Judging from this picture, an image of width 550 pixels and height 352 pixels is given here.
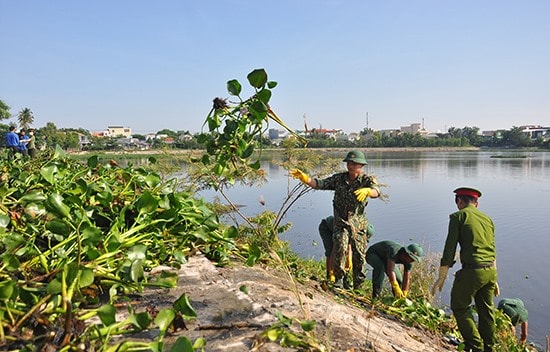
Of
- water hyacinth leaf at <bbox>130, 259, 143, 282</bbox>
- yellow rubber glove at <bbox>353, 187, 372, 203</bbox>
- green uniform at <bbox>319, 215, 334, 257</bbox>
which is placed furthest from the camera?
green uniform at <bbox>319, 215, 334, 257</bbox>

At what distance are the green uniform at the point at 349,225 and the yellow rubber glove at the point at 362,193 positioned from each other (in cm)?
13

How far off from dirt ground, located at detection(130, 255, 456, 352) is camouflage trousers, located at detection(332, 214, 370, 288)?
185 cm

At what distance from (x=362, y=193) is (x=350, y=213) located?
0.38 meters

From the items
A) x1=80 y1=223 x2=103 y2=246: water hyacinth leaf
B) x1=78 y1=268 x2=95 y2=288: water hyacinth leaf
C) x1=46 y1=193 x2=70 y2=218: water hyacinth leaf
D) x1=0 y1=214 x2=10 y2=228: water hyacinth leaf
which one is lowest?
x1=78 y1=268 x2=95 y2=288: water hyacinth leaf

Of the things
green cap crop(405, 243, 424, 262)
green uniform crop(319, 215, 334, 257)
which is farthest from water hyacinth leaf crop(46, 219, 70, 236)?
green uniform crop(319, 215, 334, 257)

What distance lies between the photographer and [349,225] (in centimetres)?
496

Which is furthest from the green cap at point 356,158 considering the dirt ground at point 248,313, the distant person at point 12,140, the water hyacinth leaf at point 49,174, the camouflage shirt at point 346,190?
the distant person at point 12,140

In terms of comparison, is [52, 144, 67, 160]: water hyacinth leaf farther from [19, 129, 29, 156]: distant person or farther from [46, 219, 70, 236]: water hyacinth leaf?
[19, 129, 29, 156]: distant person

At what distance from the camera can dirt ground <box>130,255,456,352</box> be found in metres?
1.83

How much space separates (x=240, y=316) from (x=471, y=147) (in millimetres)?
105284

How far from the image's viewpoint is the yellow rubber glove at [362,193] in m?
4.68

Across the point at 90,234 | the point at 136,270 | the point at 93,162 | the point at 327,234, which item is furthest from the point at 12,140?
the point at 136,270

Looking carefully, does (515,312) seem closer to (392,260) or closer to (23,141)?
(392,260)

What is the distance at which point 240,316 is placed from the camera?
6.70 feet
